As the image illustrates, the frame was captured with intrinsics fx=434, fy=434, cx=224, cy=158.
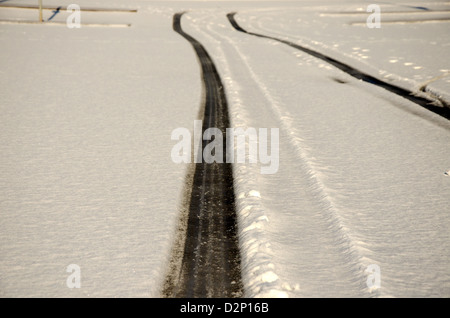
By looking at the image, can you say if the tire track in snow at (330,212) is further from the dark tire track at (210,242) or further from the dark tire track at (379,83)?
the dark tire track at (379,83)

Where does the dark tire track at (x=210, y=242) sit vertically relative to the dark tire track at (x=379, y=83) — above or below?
below

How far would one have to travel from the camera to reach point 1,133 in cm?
498

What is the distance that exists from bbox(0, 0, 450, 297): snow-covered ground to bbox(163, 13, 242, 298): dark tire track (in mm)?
98

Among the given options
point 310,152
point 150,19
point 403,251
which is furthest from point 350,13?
point 403,251

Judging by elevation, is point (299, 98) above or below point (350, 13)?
below

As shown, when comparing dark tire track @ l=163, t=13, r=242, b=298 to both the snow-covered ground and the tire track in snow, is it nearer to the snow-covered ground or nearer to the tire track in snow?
the snow-covered ground

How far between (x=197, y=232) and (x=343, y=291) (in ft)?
3.46

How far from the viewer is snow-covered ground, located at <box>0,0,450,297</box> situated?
8.46ft

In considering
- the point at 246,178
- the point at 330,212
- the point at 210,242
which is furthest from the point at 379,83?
the point at 210,242

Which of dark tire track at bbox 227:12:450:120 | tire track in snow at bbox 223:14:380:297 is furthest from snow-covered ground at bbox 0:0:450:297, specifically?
dark tire track at bbox 227:12:450:120

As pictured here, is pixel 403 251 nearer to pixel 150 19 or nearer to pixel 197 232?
pixel 197 232

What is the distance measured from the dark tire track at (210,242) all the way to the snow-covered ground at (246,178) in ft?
0.32

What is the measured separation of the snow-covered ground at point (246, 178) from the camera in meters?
2.58


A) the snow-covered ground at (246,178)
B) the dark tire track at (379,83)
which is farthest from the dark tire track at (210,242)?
the dark tire track at (379,83)
